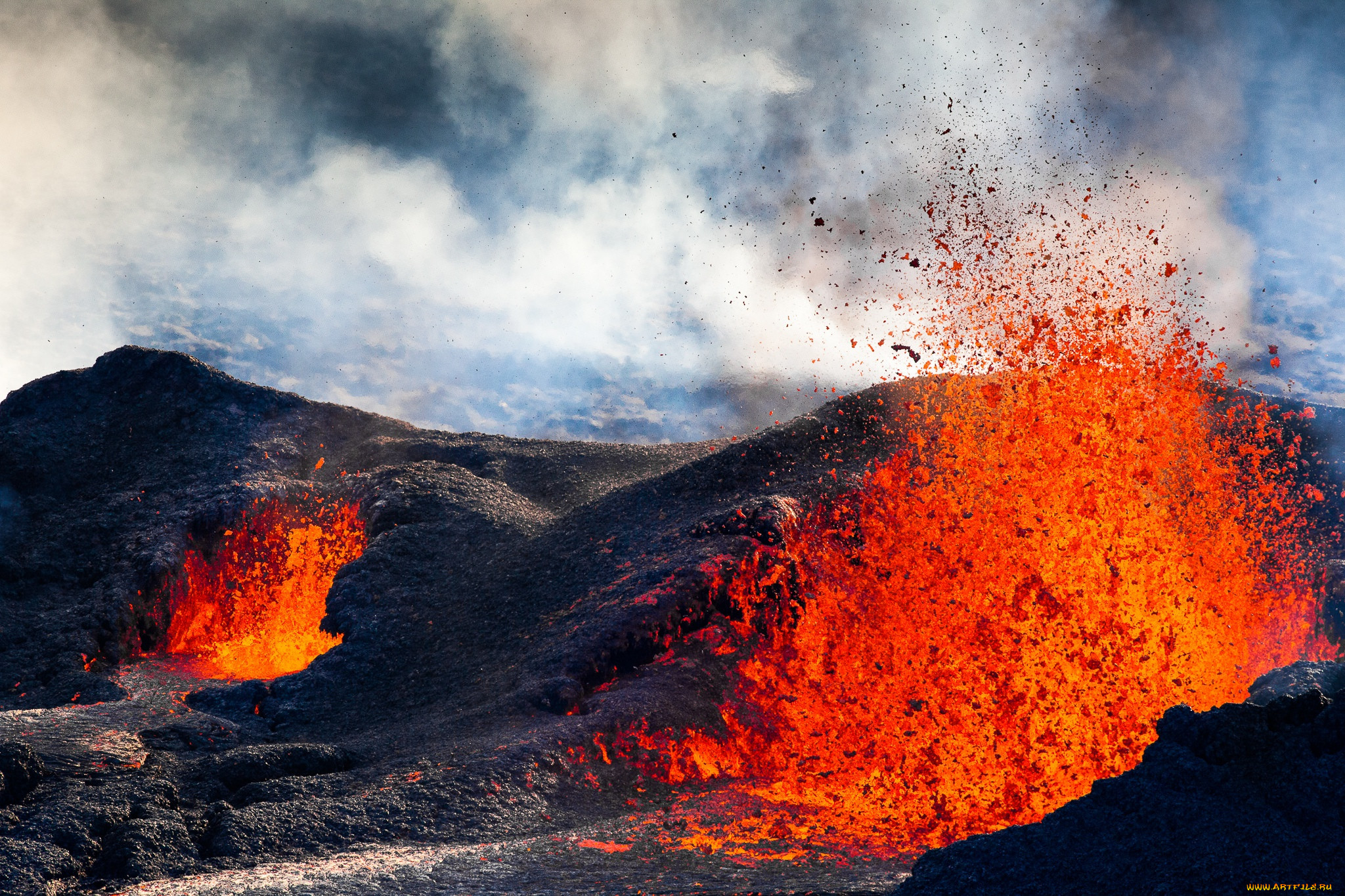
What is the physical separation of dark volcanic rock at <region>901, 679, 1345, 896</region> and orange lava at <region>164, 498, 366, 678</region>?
14434 mm

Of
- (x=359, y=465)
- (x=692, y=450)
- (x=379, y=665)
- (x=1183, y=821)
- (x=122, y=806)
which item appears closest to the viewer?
(x=1183, y=821)

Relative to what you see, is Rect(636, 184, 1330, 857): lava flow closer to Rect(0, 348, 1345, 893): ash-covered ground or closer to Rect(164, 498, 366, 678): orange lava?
Result: Rect(0, 348, 1345, 893): ash-covered ground

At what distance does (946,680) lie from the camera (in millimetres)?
11352

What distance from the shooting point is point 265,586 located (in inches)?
735

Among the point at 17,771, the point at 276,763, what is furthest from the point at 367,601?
the point at 17,771

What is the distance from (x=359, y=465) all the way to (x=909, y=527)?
44.8 feet

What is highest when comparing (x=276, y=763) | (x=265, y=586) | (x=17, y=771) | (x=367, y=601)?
(x=265, y=586)

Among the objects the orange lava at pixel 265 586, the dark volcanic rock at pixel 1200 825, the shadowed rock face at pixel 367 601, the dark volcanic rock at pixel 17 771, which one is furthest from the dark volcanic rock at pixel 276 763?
the dark volcanic rock at pixel 1200 825

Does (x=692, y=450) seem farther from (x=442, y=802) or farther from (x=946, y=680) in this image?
(x=442, y=802)

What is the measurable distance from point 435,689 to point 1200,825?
10.6 m

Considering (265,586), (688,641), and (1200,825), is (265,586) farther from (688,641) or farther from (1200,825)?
(1200,825)

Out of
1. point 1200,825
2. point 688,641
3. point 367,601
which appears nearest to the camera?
point 1200,825

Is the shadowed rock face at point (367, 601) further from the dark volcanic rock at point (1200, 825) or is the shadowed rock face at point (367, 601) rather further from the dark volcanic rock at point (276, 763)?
the dark volcanic rock at point (1200, 825)

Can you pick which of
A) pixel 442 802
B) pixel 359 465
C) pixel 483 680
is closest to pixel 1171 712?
pixel 442 802
